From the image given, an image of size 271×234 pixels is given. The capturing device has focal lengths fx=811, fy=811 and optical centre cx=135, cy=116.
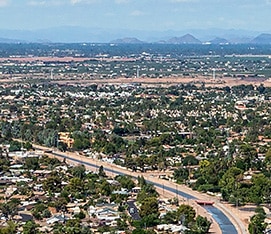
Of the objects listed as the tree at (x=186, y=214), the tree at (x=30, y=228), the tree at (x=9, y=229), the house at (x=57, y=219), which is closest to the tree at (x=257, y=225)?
the tree at (x=186, y=214)

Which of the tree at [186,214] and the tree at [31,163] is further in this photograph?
the tree at [31,163]

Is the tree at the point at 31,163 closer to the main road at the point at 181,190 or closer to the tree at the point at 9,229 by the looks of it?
the main road at the point at 181,190

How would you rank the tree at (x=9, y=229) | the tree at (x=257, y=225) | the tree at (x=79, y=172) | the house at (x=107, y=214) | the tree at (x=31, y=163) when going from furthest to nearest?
the tree at (x=31, y=163) → the tree at (x=79, y=172) → the house at (x=107, y=214) → the tree at (x=257, y=225) → the tree at (x=9, y=229)

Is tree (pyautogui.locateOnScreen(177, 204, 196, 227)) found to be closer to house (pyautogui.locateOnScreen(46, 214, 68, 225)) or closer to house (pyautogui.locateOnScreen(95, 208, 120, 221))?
house (pyautogui.locateOnScreen(95, 208, 120, 221))

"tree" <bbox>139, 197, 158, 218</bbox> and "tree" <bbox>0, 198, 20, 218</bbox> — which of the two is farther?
"tree" <bbox>0, 198, 20, 218</bbox>

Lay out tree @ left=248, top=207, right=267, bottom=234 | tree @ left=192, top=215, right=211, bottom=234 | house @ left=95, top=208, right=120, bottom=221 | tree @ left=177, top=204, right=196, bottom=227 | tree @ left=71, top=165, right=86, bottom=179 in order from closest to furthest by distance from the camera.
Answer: tree @ left=248, top=207, right=267, bottom=234 → tree @ left=192, top=215, right=211, bottom=234 → tree @ left=177, top=204, right=196, bottom=227 → house @ left=95, top=208, right=120, bottom=221 → tree @ left=71, top=165, right=86, bottom=179

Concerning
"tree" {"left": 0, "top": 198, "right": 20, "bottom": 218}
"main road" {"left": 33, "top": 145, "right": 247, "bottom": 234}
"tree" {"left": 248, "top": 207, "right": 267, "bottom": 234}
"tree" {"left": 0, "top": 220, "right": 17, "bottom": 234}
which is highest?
"tree" {"left": 248, "top": 207, "right": 267, "bottom": 234}

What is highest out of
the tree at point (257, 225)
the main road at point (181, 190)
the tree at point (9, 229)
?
the tree at point (257, 225)

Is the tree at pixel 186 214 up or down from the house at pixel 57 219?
up

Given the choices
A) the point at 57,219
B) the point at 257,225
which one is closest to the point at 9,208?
the point at 57,219

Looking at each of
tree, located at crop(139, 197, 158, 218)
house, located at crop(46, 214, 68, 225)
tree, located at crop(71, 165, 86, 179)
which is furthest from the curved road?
house, located at crop(46, 214, 68, 225)
